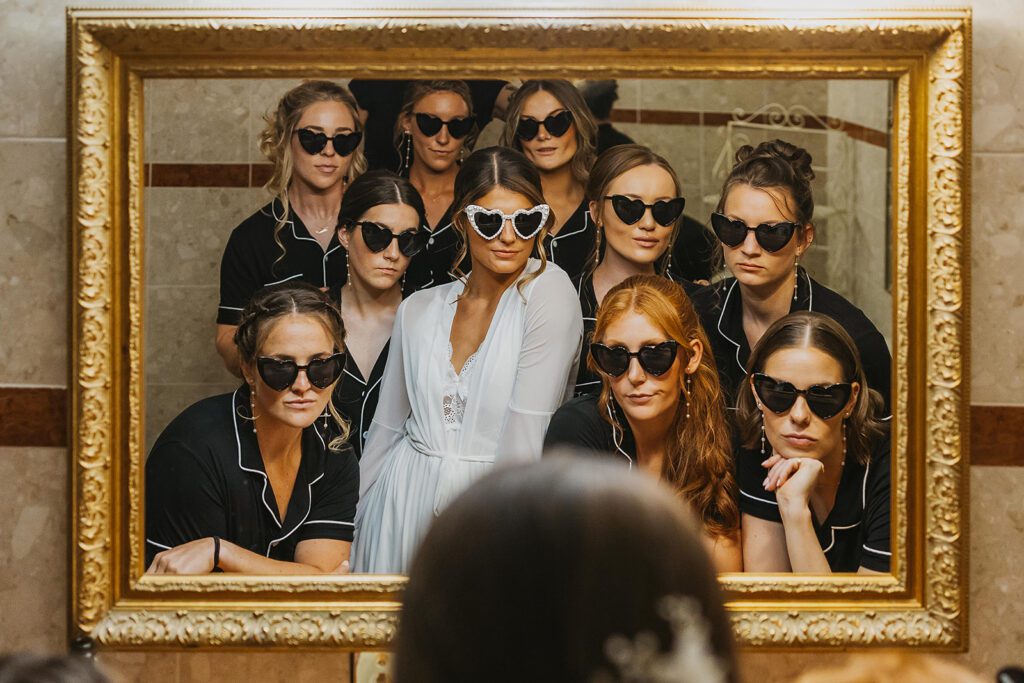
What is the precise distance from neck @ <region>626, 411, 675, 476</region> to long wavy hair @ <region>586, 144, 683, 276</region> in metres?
0.27

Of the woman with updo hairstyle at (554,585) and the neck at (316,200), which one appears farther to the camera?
the neck at (316,200)

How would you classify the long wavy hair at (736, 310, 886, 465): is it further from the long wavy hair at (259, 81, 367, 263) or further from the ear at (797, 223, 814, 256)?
the long wavy hair at (259, 81, 367, 263)

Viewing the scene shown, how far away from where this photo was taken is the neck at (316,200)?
2.23 metres

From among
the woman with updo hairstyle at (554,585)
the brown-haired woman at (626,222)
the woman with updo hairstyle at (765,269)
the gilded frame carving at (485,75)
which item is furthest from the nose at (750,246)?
the woman with updo hairstyle at (554,585)

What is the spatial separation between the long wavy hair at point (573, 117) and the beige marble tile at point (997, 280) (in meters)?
0.69

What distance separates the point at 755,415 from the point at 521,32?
0.79 m

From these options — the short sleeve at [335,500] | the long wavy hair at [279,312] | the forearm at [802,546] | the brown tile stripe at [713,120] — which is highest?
the brown tile stripe at [713,120]

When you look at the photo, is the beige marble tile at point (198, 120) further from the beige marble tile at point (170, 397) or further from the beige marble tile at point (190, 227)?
the beige marble tile at point (170, 397)

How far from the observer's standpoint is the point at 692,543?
2.81ft

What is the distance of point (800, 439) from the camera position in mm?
2230

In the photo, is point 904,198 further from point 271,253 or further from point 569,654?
point 569,654

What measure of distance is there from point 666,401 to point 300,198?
74cm

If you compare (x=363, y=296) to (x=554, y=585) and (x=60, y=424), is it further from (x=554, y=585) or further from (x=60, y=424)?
(x=554, y=585)

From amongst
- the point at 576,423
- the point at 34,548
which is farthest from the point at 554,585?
the point at 34,548
